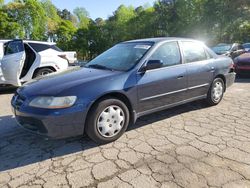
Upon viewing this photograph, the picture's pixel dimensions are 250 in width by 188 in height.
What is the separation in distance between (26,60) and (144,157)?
217 inches

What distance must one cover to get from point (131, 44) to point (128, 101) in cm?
131

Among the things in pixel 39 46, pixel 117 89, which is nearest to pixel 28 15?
pixel 39 46

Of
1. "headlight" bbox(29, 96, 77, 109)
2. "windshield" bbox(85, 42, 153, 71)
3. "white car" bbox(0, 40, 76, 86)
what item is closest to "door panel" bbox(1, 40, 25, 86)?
"white car" bbox(0, 40, 76, 86)

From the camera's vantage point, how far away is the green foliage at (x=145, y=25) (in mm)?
25594

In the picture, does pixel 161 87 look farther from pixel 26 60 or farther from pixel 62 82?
pixel 26 60

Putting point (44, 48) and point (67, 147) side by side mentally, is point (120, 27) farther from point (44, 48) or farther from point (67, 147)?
point (67, 147)

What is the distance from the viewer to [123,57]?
4.25 meters

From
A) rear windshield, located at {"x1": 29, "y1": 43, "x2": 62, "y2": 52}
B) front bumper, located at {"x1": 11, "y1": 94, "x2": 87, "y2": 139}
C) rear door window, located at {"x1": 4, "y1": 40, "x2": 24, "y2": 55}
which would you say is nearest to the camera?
front bumper, located at {"x1": 11, "y1": 94, "x2": 87, "y2": 139}

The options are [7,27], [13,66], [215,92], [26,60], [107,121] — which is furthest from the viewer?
[7,27]

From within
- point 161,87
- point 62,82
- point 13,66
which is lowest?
point 161,87

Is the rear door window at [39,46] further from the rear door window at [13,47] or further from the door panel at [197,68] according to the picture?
the door panel at [197,68]

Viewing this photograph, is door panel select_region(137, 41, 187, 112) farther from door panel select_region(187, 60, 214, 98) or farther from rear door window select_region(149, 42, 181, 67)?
door panel select_region(187, 60, 214, 98)

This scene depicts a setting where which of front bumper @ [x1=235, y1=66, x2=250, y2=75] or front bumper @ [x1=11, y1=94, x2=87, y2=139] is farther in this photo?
front bumper @ [x1=235, y1=66, x2=250, y2=75]

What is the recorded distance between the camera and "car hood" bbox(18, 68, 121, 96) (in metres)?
3.33
